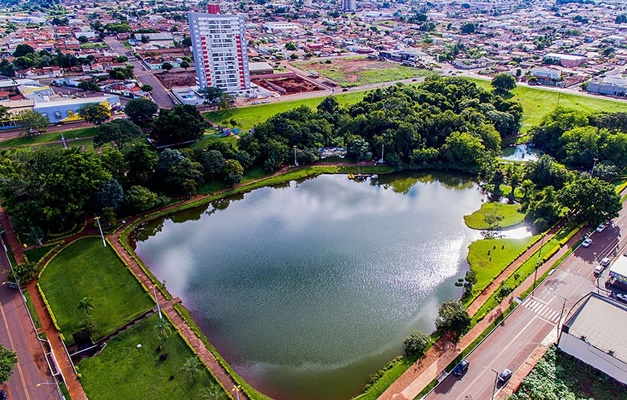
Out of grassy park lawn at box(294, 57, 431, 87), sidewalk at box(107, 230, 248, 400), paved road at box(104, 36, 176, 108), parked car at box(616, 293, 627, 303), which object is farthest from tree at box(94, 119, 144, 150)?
parked car at box(616, 293, 627, 303)

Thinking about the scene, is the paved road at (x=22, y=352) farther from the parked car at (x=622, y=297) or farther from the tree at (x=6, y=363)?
the parked car at (x=622, y=297)

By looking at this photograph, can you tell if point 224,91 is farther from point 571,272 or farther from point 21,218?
point 571,272

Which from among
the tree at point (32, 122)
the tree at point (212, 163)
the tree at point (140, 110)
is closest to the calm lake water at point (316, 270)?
the tree at point (212, 163)

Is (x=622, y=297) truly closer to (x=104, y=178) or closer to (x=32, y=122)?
(x=104, y=178)

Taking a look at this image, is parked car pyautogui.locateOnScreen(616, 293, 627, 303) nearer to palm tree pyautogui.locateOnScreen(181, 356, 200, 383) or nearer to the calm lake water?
the calm lake water

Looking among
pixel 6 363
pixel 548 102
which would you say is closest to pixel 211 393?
pixel 6 363

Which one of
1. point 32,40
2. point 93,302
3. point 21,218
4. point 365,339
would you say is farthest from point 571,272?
point 32,40
